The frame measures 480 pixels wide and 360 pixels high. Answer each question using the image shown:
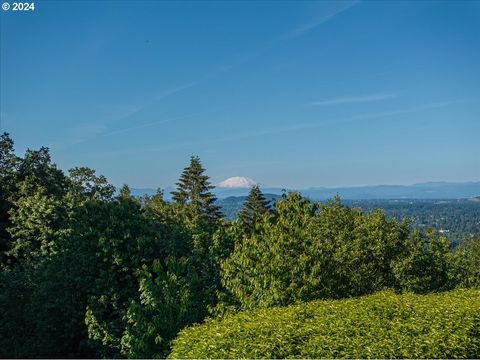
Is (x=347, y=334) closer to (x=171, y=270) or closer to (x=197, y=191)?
(x=171, y=270)

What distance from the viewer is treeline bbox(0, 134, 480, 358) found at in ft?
54.7

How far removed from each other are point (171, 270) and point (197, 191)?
47316 millimetres

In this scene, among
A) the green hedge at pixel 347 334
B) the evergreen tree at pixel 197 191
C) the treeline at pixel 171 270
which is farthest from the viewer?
the evergreen tree at pixel 197 191

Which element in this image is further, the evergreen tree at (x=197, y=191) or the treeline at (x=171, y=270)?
the evergreen tree at (x=197, y=191)

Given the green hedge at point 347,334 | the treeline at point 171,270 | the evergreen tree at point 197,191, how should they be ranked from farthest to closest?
the evergreen tree at point 197,191 → the treeline at point 171,270 → the green hedge at point 347,334

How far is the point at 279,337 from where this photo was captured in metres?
9.88

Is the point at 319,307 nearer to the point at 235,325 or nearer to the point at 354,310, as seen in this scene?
the point at 354,310

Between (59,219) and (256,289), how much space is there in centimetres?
1722

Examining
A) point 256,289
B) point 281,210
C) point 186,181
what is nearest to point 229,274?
point 256,289

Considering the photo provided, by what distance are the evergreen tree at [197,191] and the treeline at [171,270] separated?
37129mm

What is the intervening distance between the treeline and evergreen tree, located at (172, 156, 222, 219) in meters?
37.1

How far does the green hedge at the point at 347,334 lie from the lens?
30.8 ft

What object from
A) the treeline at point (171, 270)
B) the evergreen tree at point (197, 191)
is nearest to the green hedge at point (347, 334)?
the treeline at point (171, 270)

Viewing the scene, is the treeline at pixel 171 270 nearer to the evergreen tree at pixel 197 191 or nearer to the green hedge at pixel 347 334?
the green hedge at pixel 347 334
